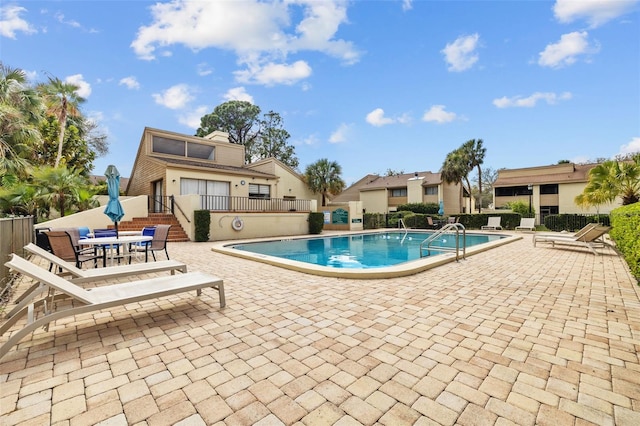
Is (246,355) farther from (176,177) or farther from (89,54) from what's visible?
(89,54)

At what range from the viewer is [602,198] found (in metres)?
14.7

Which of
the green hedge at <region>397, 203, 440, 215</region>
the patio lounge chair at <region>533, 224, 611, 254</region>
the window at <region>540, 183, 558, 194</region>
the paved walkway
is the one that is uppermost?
the window at <region>540, 183, 558, 194</region>

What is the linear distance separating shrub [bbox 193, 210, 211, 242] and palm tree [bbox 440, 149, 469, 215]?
26.6 meters

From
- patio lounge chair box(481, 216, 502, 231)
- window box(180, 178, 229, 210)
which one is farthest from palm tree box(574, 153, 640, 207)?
window box(180, 178, 229, 210)

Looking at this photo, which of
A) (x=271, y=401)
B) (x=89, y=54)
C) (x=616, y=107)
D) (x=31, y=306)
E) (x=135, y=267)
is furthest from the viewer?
(x=616, y=107)

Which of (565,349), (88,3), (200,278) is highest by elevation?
(88,3)

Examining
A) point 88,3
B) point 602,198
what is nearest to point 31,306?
point 88,3

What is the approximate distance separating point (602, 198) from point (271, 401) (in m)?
19.6

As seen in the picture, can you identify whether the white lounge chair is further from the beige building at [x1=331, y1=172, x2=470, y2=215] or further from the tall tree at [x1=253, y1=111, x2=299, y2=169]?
the tall tree at [x1=253, y1=111, x2=299, y2=169]

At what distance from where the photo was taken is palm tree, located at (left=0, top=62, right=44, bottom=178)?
1210 centimetres

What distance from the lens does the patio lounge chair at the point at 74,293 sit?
2.73 meters

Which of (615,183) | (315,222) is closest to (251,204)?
(315,222)

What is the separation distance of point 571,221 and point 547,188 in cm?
1298

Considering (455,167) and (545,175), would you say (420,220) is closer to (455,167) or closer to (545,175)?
(455,167)
